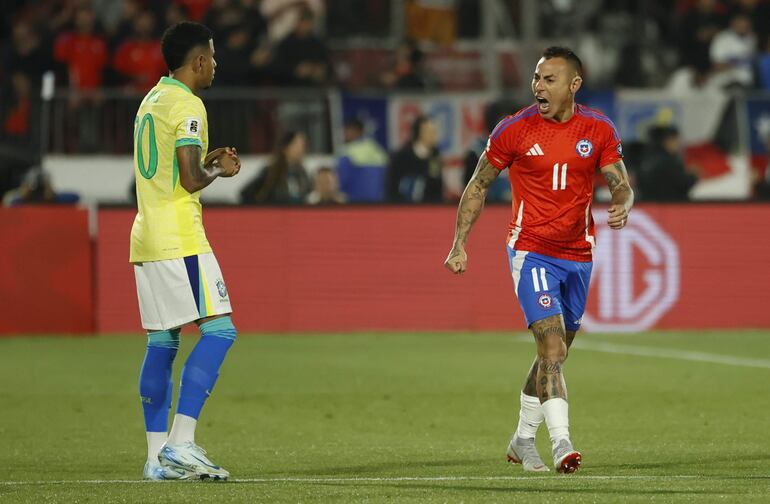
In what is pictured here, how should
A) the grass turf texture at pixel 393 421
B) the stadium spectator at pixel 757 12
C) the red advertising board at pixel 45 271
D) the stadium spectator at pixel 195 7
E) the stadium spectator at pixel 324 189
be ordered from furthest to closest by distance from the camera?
the stadium spectator at pixel 757 12, the stadium spectator at pixel 195 7, the stadium spectator at pixel 324 189, the red advertising board at pixel 45 271, the grass turf texture at pixel 393 421

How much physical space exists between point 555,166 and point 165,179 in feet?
6.83

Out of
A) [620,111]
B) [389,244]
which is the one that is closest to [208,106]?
[389,244]

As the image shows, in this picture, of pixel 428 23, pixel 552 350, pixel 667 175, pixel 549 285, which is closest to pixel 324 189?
pixel 667 175

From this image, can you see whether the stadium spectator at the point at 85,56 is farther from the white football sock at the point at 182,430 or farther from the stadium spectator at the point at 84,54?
the white football sock at the point at 182,430

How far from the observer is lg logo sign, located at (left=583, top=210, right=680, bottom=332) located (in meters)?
18.2

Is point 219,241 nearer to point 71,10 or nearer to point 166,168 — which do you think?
point 71,10

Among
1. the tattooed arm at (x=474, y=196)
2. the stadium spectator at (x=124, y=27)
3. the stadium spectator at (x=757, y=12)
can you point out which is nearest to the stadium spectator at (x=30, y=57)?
the stadium spectator at (x=124, y=27)

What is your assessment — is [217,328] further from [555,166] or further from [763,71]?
[763,71]

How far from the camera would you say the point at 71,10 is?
2311 centimetres

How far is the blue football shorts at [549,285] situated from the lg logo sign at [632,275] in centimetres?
943

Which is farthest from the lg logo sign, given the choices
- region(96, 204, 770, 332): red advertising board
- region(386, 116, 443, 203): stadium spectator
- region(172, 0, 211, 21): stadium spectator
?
region(172, 0, 211, 21): stadium spectator

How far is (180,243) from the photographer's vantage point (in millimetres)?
8188

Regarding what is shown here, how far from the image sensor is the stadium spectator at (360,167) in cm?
2011

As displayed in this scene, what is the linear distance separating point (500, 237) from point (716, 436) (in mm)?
8161
